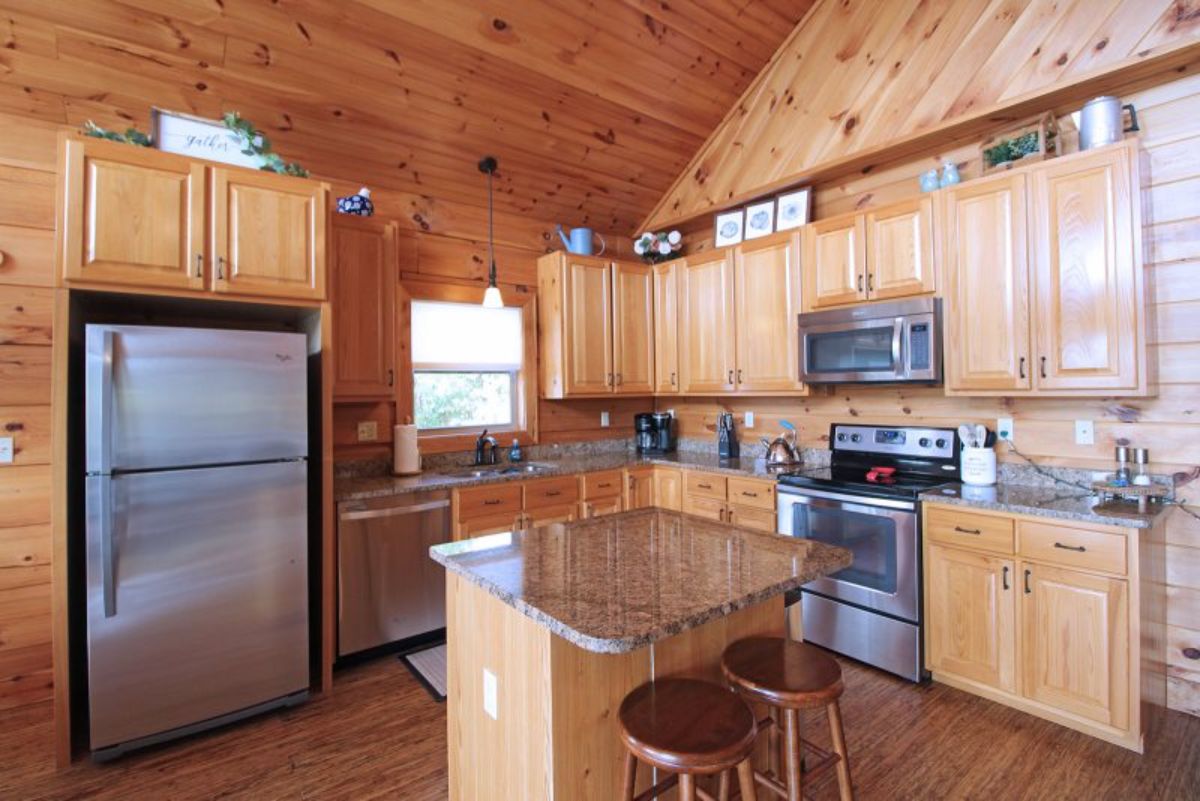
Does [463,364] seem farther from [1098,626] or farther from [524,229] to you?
[1098,626]

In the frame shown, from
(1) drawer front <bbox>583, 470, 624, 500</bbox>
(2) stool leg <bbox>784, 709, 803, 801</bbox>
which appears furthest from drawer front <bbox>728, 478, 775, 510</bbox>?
(2) stool leg <bbox>784, 709, 803, 801</bbox>

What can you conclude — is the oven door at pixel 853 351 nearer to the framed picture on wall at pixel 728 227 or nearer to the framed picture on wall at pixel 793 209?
the framed picture on wall at pixel 793 209

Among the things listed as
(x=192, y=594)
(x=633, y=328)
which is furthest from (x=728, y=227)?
(x=192, y=594)

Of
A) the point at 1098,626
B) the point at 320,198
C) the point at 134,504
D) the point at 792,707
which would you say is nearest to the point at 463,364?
the point at 320,198

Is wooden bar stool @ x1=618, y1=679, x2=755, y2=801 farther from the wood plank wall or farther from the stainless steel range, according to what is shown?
the wood plank wall

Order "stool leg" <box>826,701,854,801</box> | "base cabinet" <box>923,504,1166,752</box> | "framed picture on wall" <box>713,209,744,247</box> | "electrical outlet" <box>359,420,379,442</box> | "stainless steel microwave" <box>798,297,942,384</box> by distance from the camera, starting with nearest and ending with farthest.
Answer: "stool leg" <box>826,701,854,801</box>
"base cabinet" <box>923,504,1166,752</box>
"stainless steel microwave" <box>798,297,942,384</box>
"electrical outlet" <box>359,420,379,442</box>
"framed picture on wall" <box>713,209,744,247</box>

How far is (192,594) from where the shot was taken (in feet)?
7.57

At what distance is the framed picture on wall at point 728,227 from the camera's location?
396 cm

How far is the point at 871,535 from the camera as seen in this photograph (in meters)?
2.83

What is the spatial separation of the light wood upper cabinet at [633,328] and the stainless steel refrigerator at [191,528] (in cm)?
224

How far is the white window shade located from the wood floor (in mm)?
2065

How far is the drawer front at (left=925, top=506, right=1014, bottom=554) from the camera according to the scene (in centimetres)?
241

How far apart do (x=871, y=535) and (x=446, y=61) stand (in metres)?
3.20

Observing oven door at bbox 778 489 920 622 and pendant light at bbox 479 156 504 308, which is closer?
oven door at bbox 778 489 920 622
